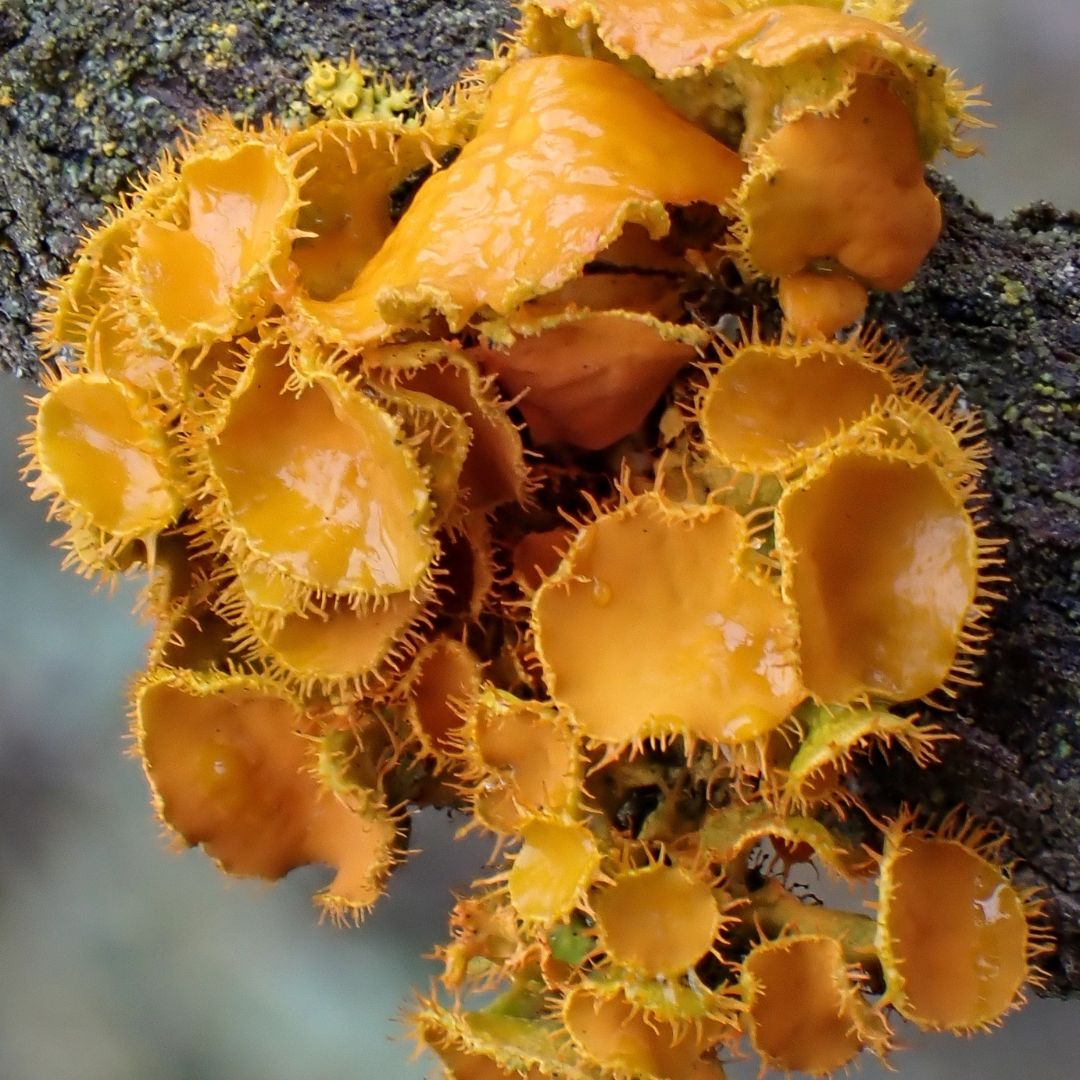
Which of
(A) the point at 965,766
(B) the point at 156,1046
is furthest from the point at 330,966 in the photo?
(A) the point at 965,766

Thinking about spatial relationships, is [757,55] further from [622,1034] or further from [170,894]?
[170,894]

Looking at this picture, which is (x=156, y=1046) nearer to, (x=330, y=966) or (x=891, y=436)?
(x=330, y=966)

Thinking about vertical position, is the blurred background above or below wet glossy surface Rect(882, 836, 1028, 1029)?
below

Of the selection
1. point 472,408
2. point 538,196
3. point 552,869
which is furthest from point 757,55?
point 552,869

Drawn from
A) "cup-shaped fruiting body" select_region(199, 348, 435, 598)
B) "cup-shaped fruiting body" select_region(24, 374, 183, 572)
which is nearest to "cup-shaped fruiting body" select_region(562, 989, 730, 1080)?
"cup-shaped fruiting body" select_region(199, 348, 435, 598)

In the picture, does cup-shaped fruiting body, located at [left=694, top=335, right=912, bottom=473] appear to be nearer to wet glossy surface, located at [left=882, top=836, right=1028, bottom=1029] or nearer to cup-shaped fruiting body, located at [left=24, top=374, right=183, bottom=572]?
wet glossy surface, located at [left=882, top=836, right=1028, bottom=1029]
